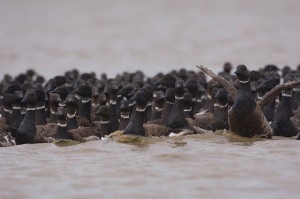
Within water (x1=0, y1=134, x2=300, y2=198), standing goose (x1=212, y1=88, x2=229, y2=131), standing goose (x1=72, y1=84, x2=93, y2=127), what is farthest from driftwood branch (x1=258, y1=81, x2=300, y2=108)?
standing goose (x1=72, y1=84, x2=93, y2=127)

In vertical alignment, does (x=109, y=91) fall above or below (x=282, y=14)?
below

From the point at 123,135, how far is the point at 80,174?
11.3ft

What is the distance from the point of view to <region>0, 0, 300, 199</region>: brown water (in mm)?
10977

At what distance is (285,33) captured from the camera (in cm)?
3397

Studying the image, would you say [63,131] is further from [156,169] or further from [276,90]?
[276,90]

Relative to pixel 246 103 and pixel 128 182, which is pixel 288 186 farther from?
pixel 246 103

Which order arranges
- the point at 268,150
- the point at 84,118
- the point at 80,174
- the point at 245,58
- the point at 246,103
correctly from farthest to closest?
the point at 245,58 < the point at 84,118 < the point at 246,103 < the point at 268,150 < the point at 80,174

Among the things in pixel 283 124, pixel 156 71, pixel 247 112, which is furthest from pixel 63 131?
pixel 156 71

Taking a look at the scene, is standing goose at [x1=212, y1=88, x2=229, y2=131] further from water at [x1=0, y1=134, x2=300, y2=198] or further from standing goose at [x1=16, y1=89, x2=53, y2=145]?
standing goose at [x1=16, y1=89, x2=53, y2=145]

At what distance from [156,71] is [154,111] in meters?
12.6

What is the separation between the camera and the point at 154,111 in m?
18.1

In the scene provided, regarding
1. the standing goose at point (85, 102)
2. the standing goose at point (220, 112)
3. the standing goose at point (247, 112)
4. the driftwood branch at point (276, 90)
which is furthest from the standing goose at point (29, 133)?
the driftwood branch at point (276, 90)

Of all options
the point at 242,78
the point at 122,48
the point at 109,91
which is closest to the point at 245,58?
the point at 122,48

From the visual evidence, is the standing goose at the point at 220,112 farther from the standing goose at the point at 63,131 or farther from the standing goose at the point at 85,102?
the standing goose at the point at 85,102
